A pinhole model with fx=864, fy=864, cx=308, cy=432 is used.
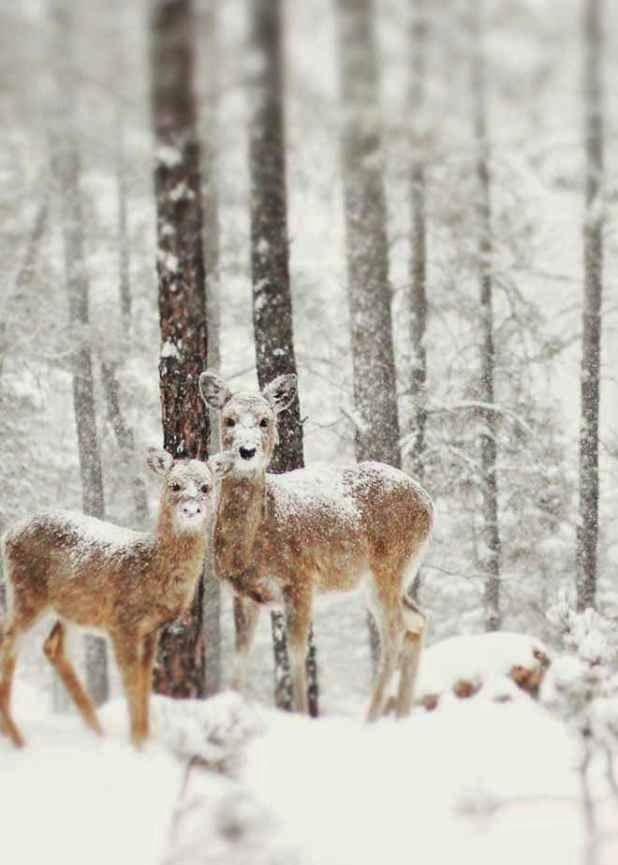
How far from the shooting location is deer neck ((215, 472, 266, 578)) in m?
6.81

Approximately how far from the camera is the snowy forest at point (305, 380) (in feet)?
16.1

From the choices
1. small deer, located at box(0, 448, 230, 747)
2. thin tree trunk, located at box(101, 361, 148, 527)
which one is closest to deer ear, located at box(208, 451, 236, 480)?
small deer, located at box(0, 448, 230, 747)

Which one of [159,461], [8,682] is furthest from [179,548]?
[8,682]

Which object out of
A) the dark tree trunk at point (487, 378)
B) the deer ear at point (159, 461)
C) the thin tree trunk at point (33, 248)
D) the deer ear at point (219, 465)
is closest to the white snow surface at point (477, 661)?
the deer ear at point (219, 465)

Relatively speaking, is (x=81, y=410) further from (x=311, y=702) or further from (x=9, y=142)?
(x=311, y=702)

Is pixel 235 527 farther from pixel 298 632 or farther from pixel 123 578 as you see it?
pixel 123 578

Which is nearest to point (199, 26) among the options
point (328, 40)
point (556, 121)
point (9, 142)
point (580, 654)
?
point (328, 40)

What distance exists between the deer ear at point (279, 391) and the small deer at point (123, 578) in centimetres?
102

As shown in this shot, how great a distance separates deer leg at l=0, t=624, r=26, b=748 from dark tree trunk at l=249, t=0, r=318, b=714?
9.42ft

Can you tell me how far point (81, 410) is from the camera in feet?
45.1

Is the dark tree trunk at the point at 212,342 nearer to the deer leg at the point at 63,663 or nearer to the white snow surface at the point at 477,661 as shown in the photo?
the white snow surface at the point at 477,661

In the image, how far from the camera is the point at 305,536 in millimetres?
7152

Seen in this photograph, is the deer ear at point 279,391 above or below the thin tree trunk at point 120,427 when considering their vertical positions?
above

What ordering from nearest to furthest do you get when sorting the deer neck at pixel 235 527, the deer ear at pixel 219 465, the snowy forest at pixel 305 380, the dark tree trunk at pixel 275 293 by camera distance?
the snowy forest at pixel 305 380 → the deer ear at pixel 219 465 → the deer neck at pixel 235 527 → the dark tree trunk at pixel 275 293
